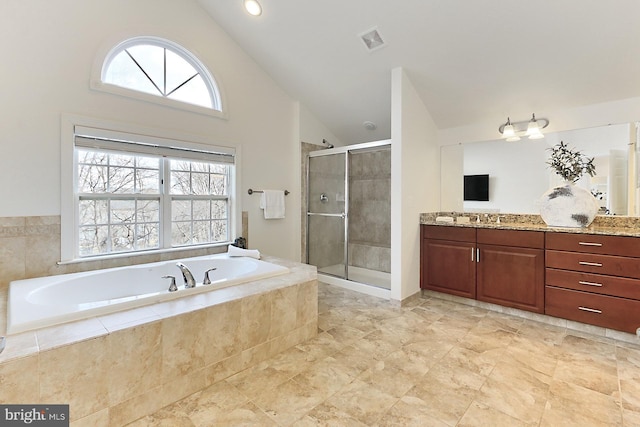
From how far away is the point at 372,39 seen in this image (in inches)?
116

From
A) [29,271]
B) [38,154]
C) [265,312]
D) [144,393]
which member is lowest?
[144,393]

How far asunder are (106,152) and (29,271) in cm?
107

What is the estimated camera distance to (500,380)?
6.21 ft

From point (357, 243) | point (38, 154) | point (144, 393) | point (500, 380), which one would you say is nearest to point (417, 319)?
point (500, 380)

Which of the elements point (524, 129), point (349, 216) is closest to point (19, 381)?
point (349, 216)

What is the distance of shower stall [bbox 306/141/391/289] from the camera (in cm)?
405

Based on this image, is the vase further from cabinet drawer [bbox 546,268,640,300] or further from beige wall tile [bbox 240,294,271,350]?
beige wall tile [bbox 240,294,271,350]

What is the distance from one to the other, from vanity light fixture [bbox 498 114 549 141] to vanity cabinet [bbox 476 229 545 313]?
1.07 m

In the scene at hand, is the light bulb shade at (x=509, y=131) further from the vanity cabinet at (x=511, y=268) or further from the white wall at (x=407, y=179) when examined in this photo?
the vanity cabinet at (x=511, y=268)

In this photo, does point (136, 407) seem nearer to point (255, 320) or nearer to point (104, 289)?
point (255, 320)

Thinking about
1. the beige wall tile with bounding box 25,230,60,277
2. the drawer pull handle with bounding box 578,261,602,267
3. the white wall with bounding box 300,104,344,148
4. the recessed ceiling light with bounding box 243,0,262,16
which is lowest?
the drawer pull handle with bounding box 578,261,602,267

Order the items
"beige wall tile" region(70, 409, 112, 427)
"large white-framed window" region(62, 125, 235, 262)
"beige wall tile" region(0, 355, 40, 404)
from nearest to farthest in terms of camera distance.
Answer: "beige wall tile" region(0, 355, 40, 404) < "beige wall tile" region(70, 409, 112, 427) < "large white-framed window" region(62, 125, 235, 262)

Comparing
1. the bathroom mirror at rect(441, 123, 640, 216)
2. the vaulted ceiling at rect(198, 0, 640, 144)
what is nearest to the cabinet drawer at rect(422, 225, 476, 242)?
the bathroom mirror at rect(441, 123, 640, 216)

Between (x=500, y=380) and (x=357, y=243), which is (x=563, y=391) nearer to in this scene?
(x=500, y=380)
